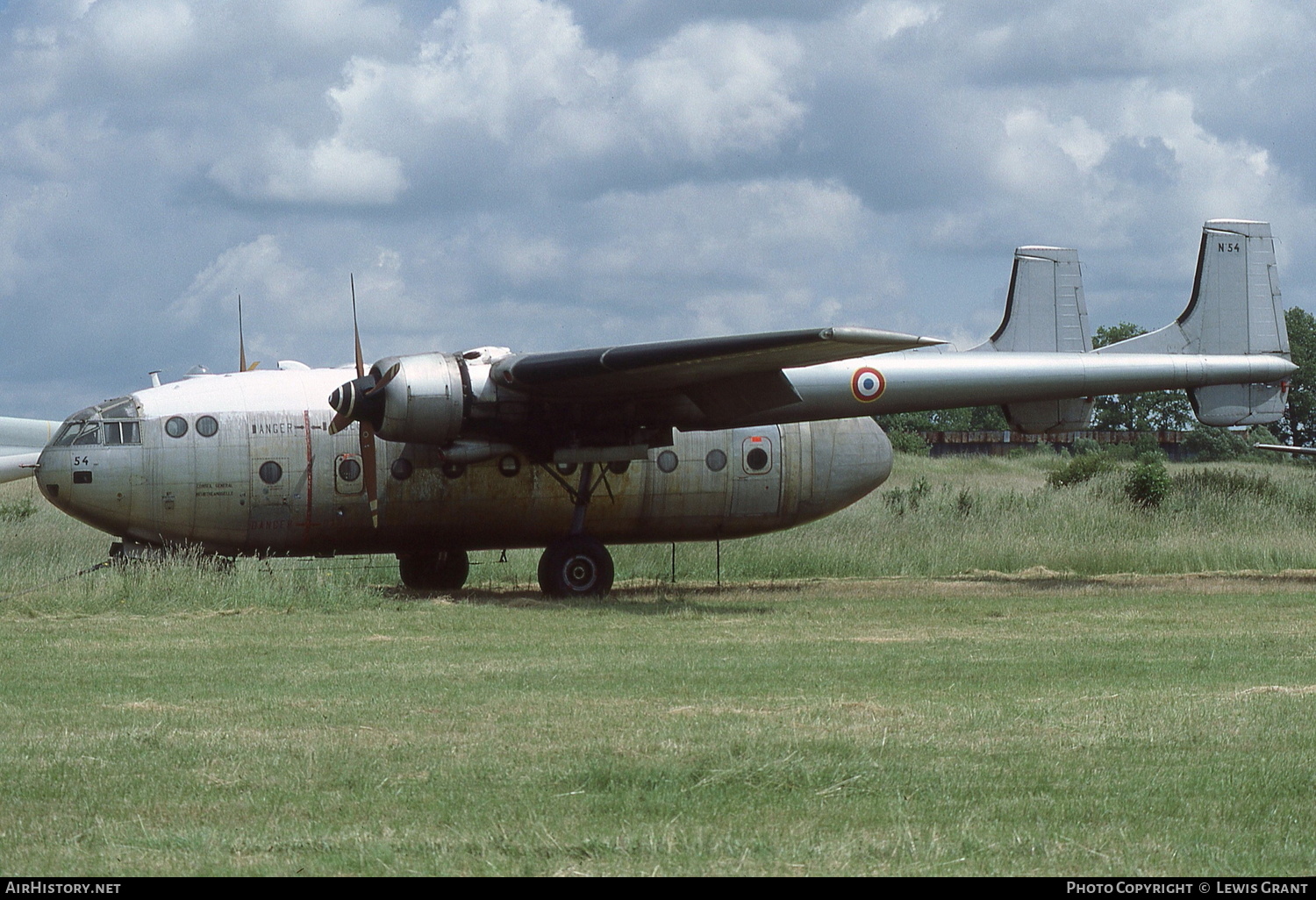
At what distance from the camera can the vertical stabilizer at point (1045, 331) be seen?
23578 mm

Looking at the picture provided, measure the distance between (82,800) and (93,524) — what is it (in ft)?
46.8

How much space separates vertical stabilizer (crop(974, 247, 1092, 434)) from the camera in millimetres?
23578

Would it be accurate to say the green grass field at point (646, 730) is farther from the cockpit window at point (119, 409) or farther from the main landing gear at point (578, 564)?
the cockpit window at point (119, 409)

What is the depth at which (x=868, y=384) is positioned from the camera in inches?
861

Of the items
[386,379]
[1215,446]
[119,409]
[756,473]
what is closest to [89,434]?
[119,409]

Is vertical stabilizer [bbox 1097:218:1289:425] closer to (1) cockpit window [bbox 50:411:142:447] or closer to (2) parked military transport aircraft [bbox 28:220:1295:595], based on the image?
(2) parked military transport aircraft [bbox 28:220:1295:595]

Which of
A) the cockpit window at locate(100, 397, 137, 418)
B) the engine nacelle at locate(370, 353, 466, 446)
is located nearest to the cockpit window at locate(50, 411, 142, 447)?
the cockpit window at locate(100, 397, 137, 418)

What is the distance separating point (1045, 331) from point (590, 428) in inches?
318

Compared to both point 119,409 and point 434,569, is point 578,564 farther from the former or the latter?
point 119,409

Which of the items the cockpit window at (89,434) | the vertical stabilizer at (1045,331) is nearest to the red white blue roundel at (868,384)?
the vertical stabilizer at (1045,331)

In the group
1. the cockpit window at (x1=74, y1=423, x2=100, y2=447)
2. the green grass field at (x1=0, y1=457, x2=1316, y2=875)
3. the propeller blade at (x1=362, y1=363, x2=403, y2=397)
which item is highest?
the propeller blade at (x1=362, y1=363, x2=403, y2=397)

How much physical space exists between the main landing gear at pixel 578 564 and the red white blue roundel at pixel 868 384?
424 cm

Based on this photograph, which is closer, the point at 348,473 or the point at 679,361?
the point at 679,361

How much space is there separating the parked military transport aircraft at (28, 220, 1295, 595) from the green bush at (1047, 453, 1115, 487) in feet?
57.2
